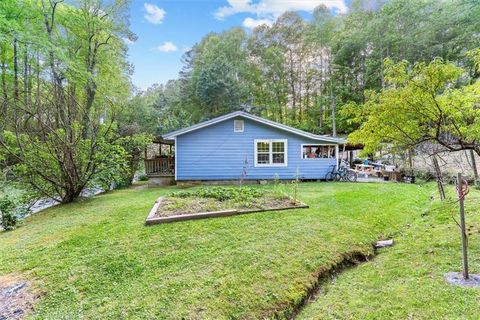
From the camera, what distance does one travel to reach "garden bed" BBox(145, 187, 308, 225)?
581cm

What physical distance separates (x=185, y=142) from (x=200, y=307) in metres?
10.8

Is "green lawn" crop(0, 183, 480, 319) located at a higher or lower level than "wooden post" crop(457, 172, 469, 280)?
lower

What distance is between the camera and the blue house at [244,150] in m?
13.1

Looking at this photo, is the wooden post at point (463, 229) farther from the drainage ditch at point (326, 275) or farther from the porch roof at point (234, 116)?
the porch roof at point (234, 116)

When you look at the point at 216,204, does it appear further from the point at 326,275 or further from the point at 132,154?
the point at 132,154

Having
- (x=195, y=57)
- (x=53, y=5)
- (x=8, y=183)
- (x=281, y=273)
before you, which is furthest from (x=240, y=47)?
(x=281, y=273)

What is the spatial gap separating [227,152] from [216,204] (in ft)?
22.3

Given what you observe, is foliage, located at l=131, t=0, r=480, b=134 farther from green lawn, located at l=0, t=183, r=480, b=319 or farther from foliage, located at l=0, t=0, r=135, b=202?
green lawn, located at l=0, t=183, r=480, b=319

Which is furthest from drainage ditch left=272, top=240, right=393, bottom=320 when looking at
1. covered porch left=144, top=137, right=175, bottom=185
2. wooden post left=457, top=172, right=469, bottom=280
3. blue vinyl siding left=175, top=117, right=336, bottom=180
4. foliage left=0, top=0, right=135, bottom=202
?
covered porch left=144, top=137, right=175, bottom=185

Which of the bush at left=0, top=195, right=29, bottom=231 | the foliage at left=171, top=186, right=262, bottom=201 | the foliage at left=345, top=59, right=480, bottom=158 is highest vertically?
the foliage at left=345, top=59, right=480, bottom=158

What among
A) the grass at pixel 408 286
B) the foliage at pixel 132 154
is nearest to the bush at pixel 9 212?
the foliage at pixel 132 154

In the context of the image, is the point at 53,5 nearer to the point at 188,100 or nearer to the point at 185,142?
the point at 185,142

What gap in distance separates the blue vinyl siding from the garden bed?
5441 millimetres

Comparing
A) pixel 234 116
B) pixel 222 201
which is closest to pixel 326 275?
pixel 222 201
